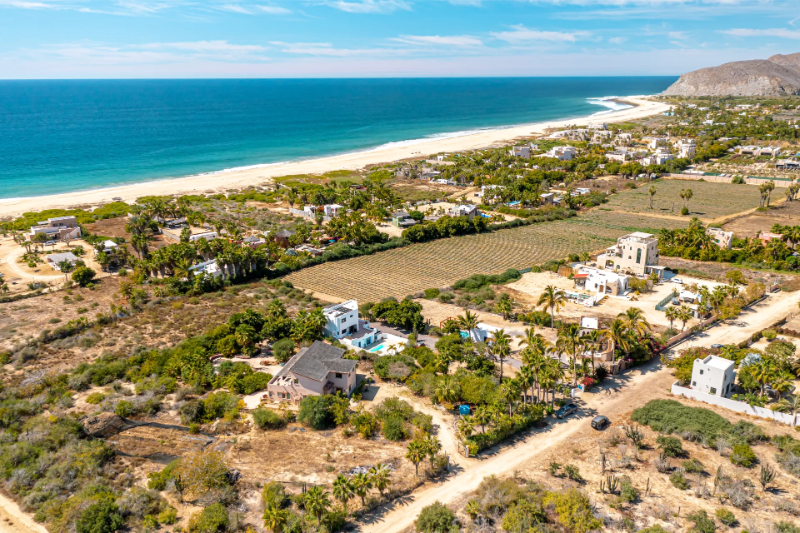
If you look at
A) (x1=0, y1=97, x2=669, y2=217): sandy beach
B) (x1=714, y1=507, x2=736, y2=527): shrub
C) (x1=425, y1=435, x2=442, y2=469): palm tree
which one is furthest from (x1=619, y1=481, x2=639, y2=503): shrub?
(x1=0, y1=97, x2=669, y2=217): sandy beach

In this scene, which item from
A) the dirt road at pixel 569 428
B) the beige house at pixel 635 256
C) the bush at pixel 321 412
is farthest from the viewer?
the beige house at pixel 635 256

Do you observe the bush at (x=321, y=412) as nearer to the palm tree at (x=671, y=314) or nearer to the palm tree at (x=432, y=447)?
the palm tree at (x=432, y=447)

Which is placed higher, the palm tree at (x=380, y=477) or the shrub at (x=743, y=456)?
the palm tree at (x=380, y=477)

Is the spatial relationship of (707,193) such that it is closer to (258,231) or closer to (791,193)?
(791,193)

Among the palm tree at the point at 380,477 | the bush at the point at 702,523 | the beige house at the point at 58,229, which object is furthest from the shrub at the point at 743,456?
the beige house at the point at 58,229

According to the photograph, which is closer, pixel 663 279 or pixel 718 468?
pixel 718 468

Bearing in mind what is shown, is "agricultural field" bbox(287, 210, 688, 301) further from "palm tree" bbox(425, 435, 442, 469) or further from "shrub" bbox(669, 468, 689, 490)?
"shrub" bbox(669, 468, 689, 490)

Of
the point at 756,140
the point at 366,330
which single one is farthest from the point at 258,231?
the point at 756,140

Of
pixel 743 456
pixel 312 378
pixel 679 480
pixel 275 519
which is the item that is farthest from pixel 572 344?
pixel 275 519
